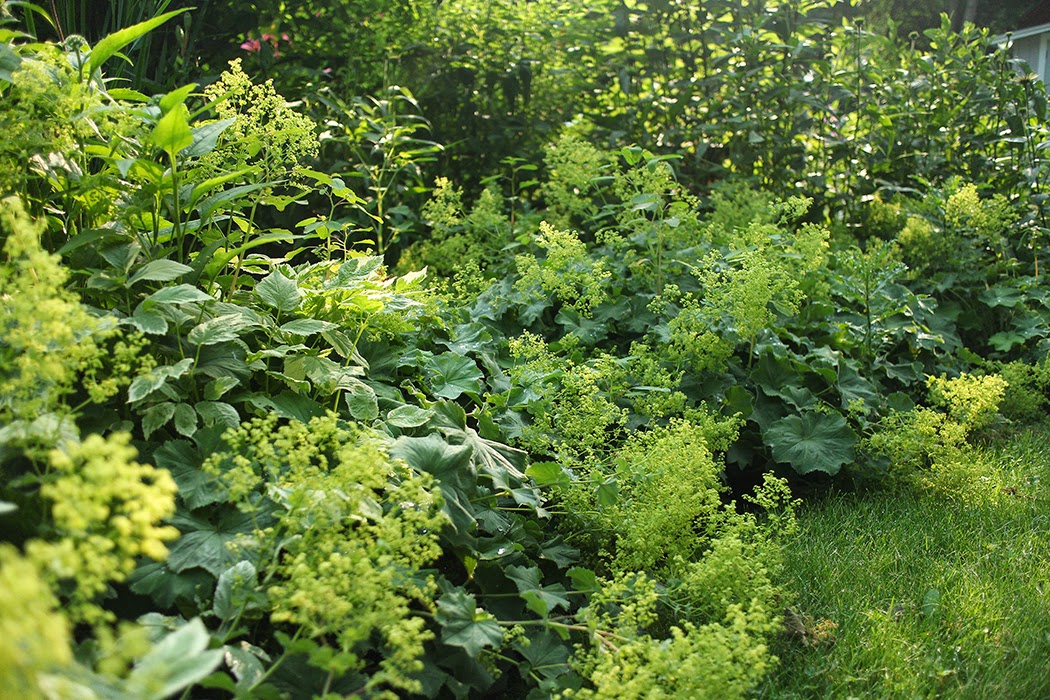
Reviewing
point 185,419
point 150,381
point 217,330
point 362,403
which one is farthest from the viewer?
point 362,403

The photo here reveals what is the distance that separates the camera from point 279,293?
2.05 m

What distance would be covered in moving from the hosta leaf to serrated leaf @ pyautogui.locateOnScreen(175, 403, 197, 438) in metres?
1.76

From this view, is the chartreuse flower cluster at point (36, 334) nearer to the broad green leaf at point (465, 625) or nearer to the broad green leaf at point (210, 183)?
the broad green leaf at point (210, 183)

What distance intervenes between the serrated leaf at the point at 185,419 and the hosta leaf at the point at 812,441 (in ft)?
5.78

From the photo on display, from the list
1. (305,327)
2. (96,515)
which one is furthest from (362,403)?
(96,515)

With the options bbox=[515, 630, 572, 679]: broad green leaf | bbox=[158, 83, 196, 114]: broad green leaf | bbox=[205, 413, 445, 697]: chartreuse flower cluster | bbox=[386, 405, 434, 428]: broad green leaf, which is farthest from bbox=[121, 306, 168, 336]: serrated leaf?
bbox=[515, 630, 572, 679]: broad green leaf

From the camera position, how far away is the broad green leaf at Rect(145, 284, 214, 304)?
1.70m

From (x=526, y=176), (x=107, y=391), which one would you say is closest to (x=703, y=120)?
(x=526, y=176)

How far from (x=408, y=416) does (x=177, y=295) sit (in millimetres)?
564

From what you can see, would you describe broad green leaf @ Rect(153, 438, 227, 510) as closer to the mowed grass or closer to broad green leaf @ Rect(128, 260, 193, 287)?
broad green leaf @ Rect(128, 260, 193, 287)

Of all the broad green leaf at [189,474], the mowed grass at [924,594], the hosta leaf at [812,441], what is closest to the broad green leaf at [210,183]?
the broad green leaf at [189,474]

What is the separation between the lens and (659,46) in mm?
4715

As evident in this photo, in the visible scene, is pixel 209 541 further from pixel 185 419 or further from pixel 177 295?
pixel 177 295

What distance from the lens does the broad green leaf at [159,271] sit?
174 cm
